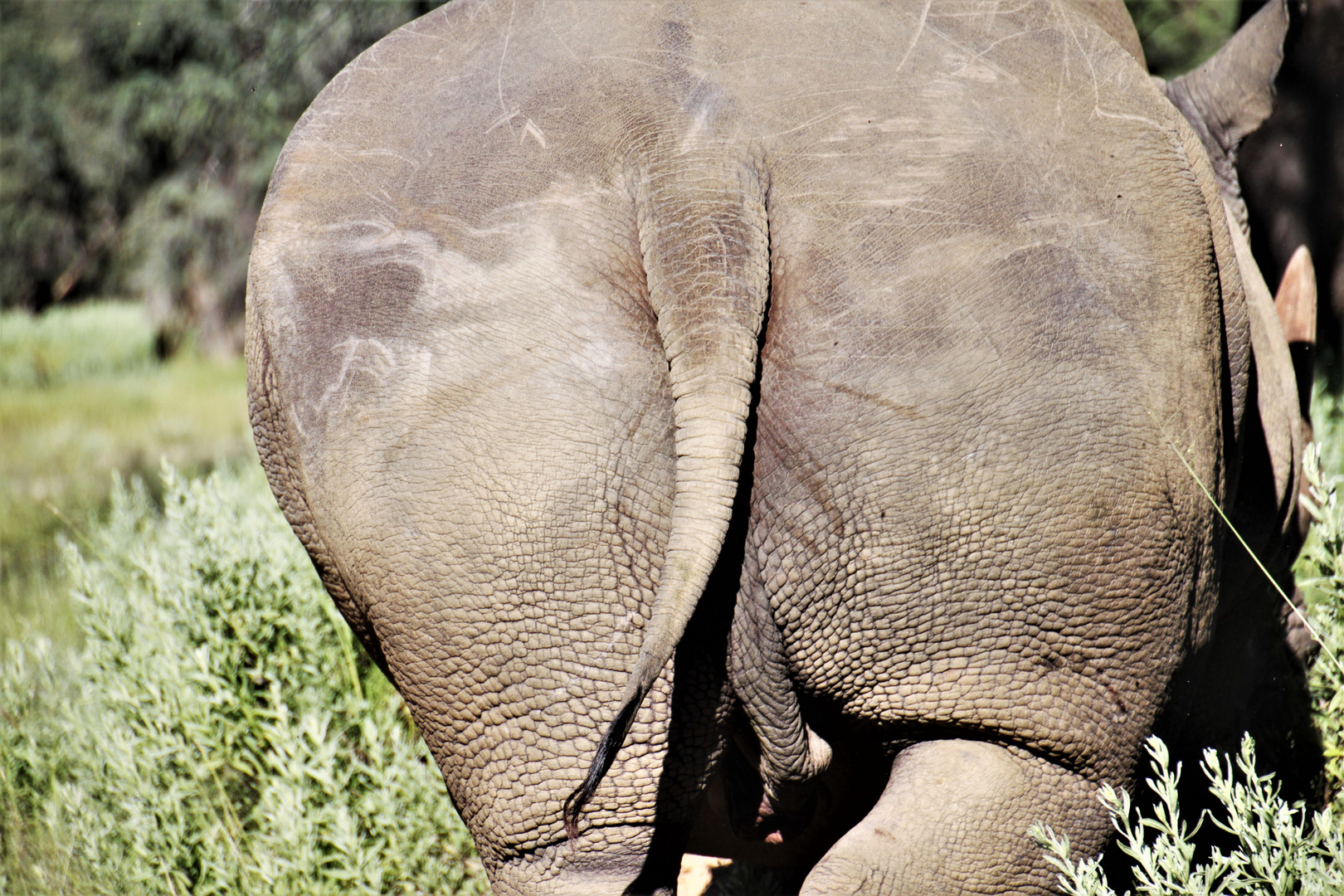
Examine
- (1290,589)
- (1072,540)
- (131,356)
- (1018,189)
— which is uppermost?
(1018,189)

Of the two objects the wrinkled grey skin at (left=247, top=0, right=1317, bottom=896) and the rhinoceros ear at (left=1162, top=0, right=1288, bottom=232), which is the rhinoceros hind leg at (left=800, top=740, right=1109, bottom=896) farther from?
the rhinoceros ear at (left=1162, top=0, right=1288, bottom=232)

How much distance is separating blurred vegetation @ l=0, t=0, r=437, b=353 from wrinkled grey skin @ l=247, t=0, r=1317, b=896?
3231 mm

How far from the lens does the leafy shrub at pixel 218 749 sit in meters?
2.87

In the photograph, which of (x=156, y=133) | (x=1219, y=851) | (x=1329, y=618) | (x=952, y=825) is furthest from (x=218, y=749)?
(x=156, y=133)

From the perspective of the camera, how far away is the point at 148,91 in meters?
12.2

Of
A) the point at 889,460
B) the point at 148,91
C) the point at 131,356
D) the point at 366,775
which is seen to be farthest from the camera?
the point at 131,356

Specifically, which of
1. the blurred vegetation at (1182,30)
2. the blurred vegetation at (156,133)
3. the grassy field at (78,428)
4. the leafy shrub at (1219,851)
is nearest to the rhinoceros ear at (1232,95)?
the leafy shrub at (1219,851)

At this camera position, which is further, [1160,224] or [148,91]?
[148,91]

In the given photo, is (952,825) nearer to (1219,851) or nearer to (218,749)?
(1219,851)

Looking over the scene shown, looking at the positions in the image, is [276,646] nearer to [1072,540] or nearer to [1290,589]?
[1072,540]

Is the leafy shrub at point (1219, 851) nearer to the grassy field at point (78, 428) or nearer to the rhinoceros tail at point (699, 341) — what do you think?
the rhinoceros tail at point (699, 341)

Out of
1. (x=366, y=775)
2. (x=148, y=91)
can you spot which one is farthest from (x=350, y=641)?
(x=148, y=91)

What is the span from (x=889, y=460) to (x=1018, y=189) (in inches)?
20.2

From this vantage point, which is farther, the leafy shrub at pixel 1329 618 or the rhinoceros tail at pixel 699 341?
the leafy shrub at pixel 1329 618
